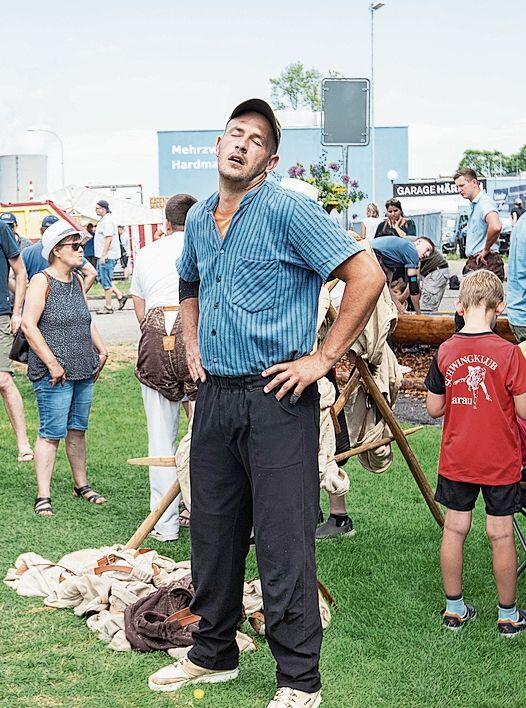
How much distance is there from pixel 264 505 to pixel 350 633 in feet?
4.41

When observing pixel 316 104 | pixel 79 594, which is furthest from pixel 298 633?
pixel 316 104

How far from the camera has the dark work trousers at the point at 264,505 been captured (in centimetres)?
373

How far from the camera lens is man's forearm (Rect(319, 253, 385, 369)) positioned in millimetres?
3650

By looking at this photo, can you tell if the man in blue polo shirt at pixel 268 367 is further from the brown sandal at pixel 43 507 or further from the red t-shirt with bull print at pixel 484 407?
the brown sandal at pixel 43 507

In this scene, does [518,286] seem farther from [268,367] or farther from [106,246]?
[106,246]

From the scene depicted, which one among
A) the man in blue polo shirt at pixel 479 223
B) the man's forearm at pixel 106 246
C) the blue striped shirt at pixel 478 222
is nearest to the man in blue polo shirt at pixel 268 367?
the man in blue polo shirt at pixel 479 223

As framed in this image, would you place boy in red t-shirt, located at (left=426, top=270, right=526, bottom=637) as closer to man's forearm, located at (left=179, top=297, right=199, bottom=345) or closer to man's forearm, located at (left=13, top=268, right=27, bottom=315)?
man's forearm, located at (left=179, top=297, right=199, bottom=345)

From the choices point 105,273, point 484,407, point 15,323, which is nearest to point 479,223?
point 15,323

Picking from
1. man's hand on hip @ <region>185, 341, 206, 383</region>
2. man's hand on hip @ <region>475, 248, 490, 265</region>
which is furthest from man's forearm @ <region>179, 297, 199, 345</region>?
man's hand on hip @ <region>475, 248, 490, 265</region>

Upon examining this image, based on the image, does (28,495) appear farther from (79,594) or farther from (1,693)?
(1,693)

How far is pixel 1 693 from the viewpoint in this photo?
416 cm

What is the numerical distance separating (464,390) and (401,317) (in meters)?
7.48

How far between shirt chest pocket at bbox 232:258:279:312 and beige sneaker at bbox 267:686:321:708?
1476 millimetres

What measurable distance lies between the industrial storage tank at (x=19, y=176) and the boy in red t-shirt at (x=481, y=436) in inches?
1066
